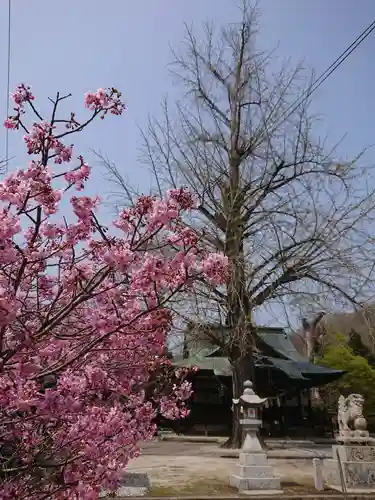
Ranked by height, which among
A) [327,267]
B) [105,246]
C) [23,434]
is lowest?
[23,434]

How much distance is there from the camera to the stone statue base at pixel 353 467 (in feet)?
27.6

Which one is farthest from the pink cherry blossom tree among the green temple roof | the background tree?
the background tree

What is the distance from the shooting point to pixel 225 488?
337 inches

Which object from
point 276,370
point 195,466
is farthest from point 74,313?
point 276,370

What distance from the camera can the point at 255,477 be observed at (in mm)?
8445

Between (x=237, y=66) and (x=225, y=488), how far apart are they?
11364mm

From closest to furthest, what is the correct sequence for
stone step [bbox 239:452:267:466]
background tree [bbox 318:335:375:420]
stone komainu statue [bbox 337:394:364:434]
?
stone step [bbox 239:452:267:466] → stone komainu statue [bbox 337:394:364:434] → background tree [bbox 318:335:375:420]

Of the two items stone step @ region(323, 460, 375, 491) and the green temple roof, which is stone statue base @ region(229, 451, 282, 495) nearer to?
stone step @ region(323, 460, 375, 491)

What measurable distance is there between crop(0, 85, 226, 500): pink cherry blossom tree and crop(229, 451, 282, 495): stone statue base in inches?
209

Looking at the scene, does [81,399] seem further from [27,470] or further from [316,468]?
[316,468]

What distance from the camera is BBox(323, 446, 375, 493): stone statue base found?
8422 millimetres

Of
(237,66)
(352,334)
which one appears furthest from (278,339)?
(237,66)

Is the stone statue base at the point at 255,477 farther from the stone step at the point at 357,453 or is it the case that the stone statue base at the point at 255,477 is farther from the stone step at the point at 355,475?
the stone step at the point at 357,453

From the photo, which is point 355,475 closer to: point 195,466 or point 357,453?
point 357,453
